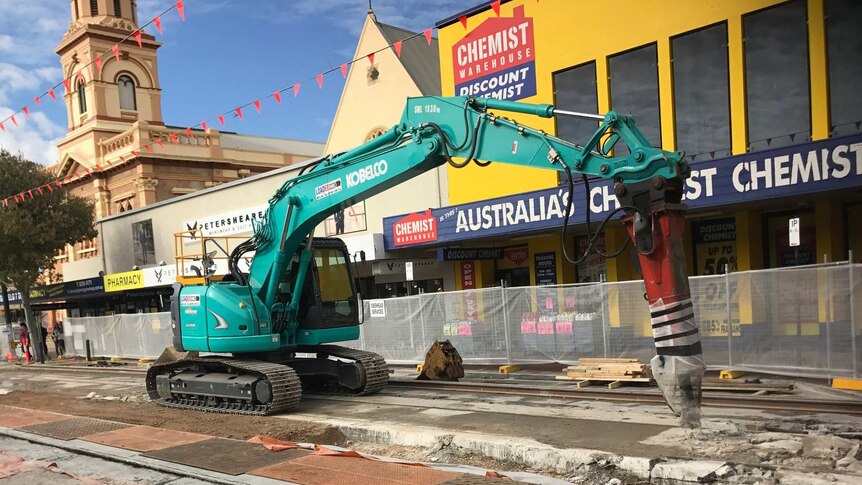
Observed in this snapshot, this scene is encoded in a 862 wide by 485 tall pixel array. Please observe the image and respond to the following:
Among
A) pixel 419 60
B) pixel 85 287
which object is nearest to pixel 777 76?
pixel 419 60

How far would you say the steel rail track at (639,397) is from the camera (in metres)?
8.95

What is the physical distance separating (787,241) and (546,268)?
6.10m

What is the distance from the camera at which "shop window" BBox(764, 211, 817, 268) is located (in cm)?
1444

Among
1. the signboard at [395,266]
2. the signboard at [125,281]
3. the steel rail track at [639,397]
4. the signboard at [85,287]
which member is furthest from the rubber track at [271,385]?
the signboard at [85,287]

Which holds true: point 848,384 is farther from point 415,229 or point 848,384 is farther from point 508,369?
point 415,229

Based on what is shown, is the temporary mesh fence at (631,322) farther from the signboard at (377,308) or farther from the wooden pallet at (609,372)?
the wooden pallet at (609,372)

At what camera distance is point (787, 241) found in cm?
1482

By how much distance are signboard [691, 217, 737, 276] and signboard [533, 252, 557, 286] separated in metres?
3.82

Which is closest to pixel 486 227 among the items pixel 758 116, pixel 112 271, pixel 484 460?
pixel 758 116

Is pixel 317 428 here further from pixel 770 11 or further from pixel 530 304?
pixel 770 11

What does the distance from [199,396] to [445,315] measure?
579cm

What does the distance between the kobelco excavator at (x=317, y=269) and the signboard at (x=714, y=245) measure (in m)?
5.95

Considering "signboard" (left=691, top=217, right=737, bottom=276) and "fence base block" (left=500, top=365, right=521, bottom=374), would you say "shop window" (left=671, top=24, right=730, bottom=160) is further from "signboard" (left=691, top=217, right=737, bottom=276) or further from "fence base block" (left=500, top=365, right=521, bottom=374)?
"fence base block" (left=500, top=365, right=521, bottom=374)

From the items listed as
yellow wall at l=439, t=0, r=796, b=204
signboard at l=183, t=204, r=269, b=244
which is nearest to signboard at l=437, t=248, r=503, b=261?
yellow wall at l=439, t=0, r=796, b=204
